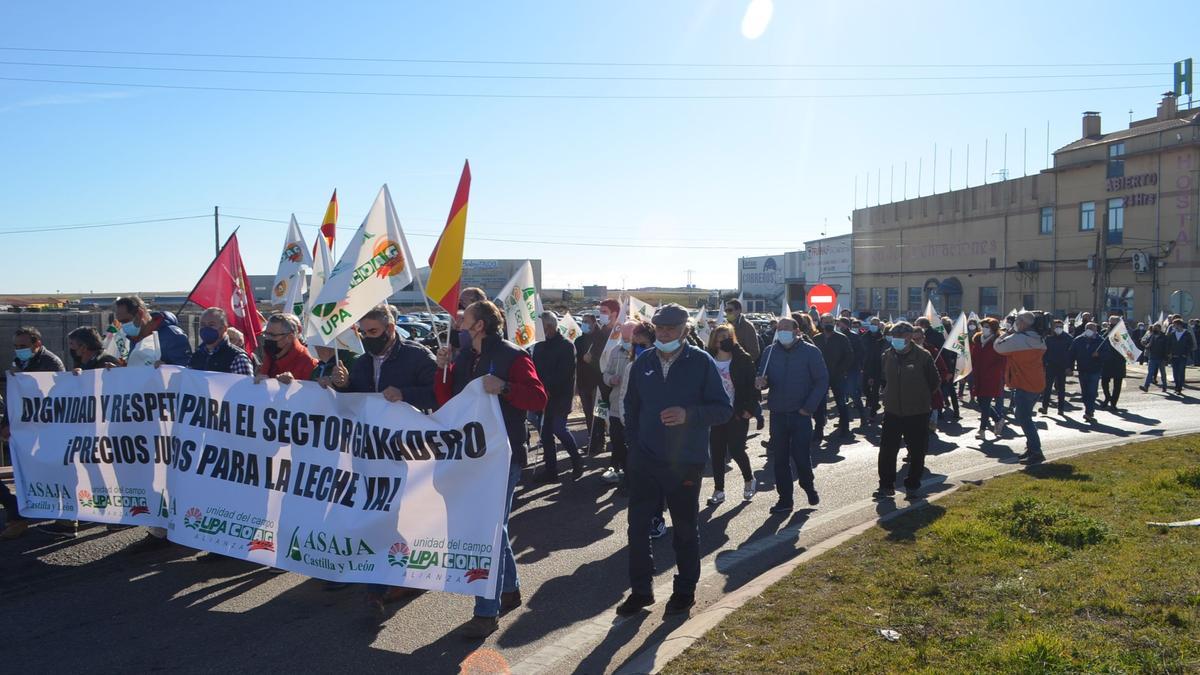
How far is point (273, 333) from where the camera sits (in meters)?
7.32

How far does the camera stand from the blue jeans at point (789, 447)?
8914mm

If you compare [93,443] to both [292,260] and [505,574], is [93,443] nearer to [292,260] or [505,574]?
[505,574]

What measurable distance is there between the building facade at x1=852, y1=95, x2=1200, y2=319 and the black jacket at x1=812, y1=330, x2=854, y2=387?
2163 cm

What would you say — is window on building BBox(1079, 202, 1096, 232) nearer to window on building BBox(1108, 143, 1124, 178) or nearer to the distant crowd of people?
window on building BBox(1108, 143, 1124, 178)

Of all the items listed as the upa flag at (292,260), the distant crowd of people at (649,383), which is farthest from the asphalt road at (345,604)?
the upa flag at (292,260)

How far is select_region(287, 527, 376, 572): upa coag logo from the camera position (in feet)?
19.1

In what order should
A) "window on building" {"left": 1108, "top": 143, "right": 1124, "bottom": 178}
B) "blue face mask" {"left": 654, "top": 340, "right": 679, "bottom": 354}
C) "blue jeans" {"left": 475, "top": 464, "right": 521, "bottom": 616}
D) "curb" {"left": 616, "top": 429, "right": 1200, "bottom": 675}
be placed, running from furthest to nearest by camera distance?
"window on building" {"left": 1108, "top": 143, "right": 1124, "bottom": 178}, "blue face mask" {"left": 654, "top": 340, "right": 679, "bottom": 354}, "blue jeans" {"left": 475, "top": 464, "right": 521, "bottom": 616}, "curb" {"left": 616, "top": 429, "right": 1200, "bottom": 675}

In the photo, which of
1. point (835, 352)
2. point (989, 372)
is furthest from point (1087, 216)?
point (835, 352)

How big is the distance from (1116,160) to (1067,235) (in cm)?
476

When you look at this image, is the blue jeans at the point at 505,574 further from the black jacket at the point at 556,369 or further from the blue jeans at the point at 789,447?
the black jacket at the point at 556,369

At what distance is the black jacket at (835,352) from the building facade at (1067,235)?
21.6 metres

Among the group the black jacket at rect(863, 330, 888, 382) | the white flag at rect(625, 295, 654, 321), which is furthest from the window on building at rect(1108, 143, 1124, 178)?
the white flag at rect(625, 295, 654, 321)

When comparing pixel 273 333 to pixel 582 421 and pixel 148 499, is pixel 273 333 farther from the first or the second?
pixel 582 421

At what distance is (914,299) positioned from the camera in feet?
200
